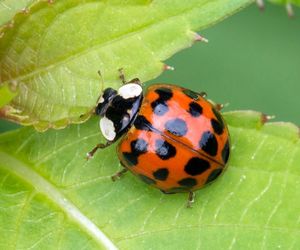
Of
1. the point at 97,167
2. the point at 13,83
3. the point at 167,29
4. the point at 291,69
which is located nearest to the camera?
the point at 13,83

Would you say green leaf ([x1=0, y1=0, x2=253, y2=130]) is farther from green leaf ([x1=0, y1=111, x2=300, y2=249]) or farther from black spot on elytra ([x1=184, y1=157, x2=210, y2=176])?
black spot on elytra ([x1=184, y1=157, x2=210, y2=176])

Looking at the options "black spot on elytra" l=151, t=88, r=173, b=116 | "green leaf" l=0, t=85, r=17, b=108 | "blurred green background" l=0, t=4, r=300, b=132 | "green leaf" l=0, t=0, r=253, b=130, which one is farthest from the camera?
"blurred green background" l=0, t=4, r=300, b=132

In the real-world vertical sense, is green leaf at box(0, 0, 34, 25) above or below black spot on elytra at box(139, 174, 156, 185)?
above

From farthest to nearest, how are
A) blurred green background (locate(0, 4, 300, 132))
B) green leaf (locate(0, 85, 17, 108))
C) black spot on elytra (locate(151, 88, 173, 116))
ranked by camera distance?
blurred green background (locate(0, 4, 300, 132)) < black spot on elytra (locate(151, 88, 173, 116)) < green leaf (locate(0, 85, 17, 108))

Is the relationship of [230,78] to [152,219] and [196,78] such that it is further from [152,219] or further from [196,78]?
[152,219]

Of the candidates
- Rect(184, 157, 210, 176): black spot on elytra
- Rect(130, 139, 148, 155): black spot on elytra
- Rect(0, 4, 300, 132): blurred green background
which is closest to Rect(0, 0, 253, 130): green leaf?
Rect(130, 139, 148, 155): black spot on elytra

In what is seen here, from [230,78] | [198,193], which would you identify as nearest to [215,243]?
[198,193]

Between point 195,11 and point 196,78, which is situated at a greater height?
point 195,11

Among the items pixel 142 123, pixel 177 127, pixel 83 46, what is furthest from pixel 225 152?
pixel 83 46
